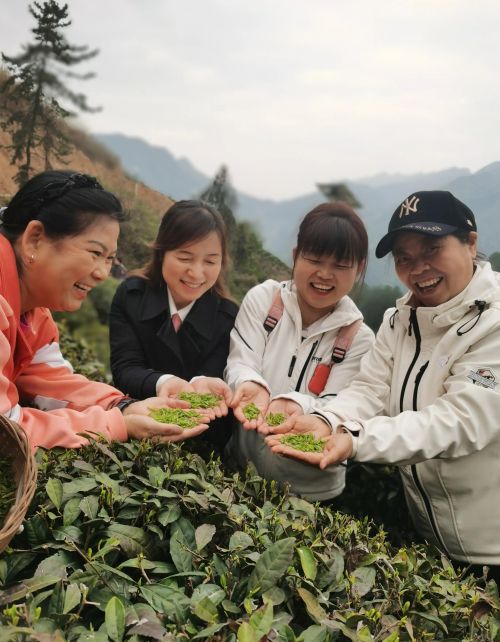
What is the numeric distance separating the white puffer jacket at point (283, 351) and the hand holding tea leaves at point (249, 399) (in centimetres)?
4

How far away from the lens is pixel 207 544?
1730 millimetres

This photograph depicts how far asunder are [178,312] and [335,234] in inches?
42.6

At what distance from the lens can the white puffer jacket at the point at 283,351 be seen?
10.2 feet

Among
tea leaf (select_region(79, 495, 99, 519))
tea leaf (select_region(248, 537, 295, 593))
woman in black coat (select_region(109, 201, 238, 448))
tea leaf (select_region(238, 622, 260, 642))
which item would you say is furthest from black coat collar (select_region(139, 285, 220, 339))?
tea leaf (select_region(238, 622, 260, 642))

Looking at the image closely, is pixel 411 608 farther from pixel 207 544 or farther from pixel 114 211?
pixel 114 211

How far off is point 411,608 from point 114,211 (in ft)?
6.74

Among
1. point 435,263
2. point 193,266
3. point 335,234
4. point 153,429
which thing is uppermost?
point 335,234

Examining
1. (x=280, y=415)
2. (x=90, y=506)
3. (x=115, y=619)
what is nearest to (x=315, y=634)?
(x=115, y=619)

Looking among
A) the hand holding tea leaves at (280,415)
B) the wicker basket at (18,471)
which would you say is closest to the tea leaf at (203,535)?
the wicker basket at (18,471)

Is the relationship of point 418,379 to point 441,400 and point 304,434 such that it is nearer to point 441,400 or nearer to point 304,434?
point 441,400

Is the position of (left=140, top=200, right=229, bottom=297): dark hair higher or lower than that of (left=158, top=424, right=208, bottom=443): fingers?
higher

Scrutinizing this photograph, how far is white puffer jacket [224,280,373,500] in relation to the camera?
3.10 metres

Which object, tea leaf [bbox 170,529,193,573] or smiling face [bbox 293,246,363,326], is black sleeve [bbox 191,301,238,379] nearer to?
smiling face [bbox 293,246,363,326]

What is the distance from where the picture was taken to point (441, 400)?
2506 millimetres
